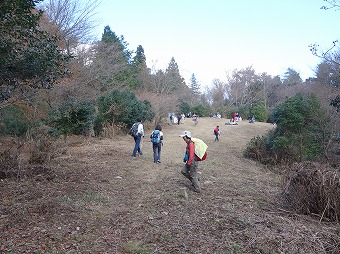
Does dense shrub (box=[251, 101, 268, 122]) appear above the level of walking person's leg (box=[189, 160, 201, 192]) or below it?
above

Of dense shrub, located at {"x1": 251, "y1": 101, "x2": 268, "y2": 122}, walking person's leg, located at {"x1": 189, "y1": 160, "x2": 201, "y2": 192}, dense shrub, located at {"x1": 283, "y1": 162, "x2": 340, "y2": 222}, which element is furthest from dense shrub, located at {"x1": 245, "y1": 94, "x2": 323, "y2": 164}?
dense shrub, located at {"x1": 251, "y1": 101, "x2": 268, "y2": 122}

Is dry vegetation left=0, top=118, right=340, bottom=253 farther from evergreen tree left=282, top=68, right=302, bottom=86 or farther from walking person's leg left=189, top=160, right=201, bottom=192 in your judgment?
evergreen tree left=282, top=68, right=302, bottom=86

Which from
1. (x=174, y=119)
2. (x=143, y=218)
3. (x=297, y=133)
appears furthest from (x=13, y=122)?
(x=174, y=119)

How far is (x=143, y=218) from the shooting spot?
4.66 m

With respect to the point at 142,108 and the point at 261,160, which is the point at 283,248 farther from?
the point at 142,108

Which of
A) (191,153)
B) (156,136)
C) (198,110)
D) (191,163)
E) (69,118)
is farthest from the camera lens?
(198,110)

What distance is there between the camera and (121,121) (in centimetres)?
1925

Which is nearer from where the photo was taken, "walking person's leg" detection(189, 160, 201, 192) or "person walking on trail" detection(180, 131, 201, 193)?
"person walking on trail" detection(180, 131, 201, 193)

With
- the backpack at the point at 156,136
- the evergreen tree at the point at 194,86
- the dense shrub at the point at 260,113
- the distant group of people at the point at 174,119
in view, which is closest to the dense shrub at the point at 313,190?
the backpack at the point at 156,136

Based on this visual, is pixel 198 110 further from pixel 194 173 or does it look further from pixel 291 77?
pixel 194 173

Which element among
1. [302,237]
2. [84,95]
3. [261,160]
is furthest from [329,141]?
[84,95]

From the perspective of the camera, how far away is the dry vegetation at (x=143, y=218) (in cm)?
367

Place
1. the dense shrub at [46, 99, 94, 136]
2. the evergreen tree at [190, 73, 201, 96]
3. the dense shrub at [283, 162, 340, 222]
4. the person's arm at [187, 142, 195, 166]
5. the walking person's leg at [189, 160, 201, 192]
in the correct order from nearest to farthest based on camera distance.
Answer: the dense shrub at [283, 162, 340, 222], the person's arm at [187, 142, 195, 166], the walking person's leg at [189, 160, 201, 192], the dense shrub at [46, 99, 94, 136], the evergreen tree at [190, 73, 201, 96]

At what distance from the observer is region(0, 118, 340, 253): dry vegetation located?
3672 millimetres
